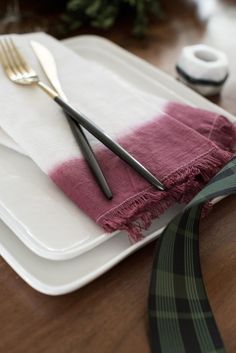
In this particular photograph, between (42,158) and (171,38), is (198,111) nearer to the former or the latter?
(42,158)

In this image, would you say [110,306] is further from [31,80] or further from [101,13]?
[101,13]

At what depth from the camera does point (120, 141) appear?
0.46m

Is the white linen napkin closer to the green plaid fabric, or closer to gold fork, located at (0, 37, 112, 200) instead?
gold fork, located at (0, 37, 112, 200)

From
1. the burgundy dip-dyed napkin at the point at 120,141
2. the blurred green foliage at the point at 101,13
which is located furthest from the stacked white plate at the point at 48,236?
the blurred green foliage at the point at 101,13

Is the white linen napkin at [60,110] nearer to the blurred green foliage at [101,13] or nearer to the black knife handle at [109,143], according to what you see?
the black knife handle at [109,143]

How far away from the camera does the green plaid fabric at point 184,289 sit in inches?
13.9

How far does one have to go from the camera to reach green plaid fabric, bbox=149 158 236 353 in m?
0.35

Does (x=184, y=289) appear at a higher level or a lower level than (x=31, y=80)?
lower

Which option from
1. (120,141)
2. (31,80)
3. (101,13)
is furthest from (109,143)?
(101,13)

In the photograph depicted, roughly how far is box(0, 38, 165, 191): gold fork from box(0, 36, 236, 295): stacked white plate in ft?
0.16

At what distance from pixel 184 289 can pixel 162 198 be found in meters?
0.08

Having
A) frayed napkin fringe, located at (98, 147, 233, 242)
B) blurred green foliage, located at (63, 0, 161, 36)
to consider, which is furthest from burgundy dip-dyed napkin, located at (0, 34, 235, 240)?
blurred green foliage, located at (63, 0, 161, 36)

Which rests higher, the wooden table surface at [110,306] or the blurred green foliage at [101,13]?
the blurred green foliage at [101,13]

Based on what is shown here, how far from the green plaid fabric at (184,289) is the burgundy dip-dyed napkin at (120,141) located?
3 cm
